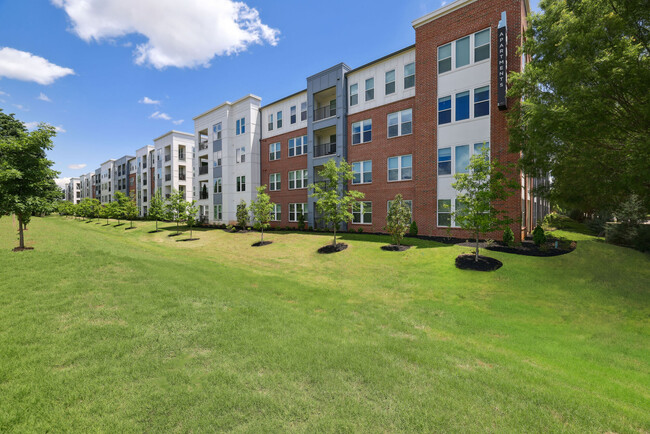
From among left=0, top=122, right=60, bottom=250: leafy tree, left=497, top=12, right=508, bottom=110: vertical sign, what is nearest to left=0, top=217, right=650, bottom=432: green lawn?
left=0, top=122, right=60, bottom=250: leafy tree

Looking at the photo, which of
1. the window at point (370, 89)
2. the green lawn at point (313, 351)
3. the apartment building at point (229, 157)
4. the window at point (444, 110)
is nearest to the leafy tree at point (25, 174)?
the green lawn at point (313, 351)

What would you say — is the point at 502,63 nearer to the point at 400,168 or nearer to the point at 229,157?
the point at 400,168

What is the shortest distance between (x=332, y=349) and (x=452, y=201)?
57.3 ft

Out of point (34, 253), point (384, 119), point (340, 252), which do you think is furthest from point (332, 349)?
point (384, 119)

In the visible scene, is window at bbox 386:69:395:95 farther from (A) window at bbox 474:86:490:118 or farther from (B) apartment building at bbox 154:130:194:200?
(B) apartment building at bbox 154:130:194:200

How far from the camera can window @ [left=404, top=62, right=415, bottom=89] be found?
22458 millimetres

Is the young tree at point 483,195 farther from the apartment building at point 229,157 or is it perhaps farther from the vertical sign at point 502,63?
the apartment building at point 229,157

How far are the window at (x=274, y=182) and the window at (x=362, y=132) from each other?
454 inches

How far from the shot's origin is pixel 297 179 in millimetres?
31562

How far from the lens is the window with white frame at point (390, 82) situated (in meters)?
23.5

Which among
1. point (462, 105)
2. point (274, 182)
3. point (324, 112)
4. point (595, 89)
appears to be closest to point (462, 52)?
point (462, 105)

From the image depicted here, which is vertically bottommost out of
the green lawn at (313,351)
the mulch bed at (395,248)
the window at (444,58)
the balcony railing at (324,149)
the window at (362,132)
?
the green lawn at (313,351)

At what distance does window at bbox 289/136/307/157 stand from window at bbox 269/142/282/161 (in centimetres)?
203

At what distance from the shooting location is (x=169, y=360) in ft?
15.9
